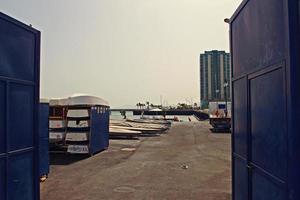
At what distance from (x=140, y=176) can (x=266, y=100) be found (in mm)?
8441

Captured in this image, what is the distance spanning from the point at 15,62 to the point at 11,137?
3.92 feet

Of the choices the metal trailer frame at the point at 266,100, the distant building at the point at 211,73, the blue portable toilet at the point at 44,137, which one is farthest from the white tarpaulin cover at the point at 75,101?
the distant building at the point at 211,73

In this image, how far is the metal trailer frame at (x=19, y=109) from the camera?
535 centimetres

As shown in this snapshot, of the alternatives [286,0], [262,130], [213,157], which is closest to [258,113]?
[262,130]

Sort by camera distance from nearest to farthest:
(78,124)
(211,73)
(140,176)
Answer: (140,176) < (78,124) < (211,73)

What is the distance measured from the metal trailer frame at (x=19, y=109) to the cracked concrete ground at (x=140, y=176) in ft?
10.7

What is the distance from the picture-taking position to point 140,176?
40.0ft

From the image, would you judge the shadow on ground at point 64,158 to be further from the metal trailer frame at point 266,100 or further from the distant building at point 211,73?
the distant building at point 211,73

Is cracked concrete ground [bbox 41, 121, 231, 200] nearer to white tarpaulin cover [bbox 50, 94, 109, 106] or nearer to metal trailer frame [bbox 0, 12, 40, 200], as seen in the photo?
white tarpaulin cover [bbox 50, 94, 109, 106]

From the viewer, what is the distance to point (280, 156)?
3809mm

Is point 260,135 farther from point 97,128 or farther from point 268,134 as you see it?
point 97,128

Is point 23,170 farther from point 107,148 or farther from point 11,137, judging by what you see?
point 107,148

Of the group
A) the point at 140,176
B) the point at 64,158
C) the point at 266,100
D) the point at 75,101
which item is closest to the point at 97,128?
the point at 75,101

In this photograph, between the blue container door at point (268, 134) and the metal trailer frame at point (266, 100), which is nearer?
the metal trailer frame at point (266, 100)
